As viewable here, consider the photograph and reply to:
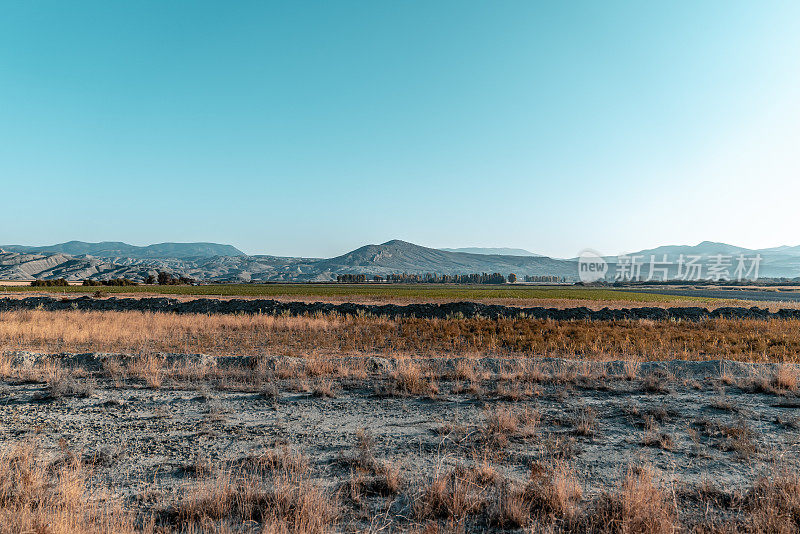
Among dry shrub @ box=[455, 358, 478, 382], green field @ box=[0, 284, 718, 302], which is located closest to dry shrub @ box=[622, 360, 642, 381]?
dry shrub @ box=[455, 358, 478, 382]

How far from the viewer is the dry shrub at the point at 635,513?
4098 millimetres

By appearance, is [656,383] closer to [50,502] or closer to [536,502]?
[536,502]

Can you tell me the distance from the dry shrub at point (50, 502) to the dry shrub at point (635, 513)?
15.2 feet

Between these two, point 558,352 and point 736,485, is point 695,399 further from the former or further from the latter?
point 558,352

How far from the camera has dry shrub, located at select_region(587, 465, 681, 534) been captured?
410 cm

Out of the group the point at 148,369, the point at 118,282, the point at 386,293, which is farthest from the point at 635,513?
the point at 118,282

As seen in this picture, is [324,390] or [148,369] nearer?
[324,390]

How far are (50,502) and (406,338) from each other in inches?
725

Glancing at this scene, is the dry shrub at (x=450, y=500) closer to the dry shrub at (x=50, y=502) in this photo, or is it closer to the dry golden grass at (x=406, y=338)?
the dry shrub at (x=50, y=502)

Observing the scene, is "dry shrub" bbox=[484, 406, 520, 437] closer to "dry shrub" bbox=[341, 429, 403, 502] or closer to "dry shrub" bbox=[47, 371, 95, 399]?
Answer: "dry shrub" bbox=[341, 429, 403, 502]

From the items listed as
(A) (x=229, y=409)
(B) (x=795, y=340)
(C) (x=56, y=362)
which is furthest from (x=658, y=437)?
(B) (x=795, y=340)

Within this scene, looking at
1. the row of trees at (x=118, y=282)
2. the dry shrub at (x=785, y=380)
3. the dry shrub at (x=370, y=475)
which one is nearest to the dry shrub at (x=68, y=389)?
the dry shrub at (x=370, y=475)

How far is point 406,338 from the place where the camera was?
22.4 meters

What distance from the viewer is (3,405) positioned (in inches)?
347
